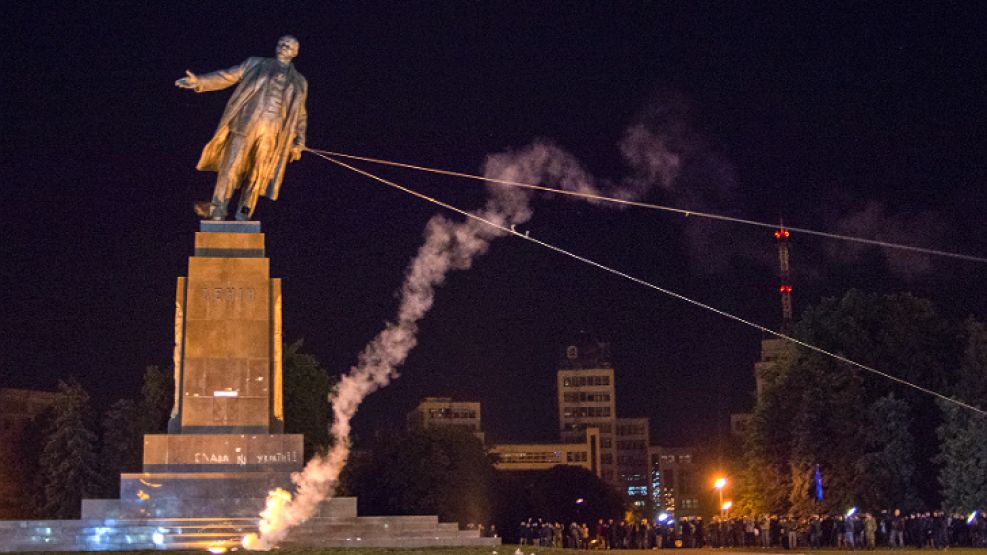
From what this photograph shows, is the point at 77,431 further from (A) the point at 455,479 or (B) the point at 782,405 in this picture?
(B) the point at 782,405

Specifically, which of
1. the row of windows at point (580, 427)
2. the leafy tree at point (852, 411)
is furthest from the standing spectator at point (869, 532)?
the row of windows at point (580, 427)

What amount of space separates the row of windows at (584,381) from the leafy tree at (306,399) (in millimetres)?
122425

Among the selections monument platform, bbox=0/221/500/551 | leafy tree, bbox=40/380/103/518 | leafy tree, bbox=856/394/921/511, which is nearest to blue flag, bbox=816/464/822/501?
leafy tree, bbox=856/394/921/511

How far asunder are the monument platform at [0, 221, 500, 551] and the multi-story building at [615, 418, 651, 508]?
154 m

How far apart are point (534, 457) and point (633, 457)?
20210mm

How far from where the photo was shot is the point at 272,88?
92.9 feet

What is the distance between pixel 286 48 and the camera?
2845 centimetres

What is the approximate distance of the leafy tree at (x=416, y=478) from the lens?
65500mm

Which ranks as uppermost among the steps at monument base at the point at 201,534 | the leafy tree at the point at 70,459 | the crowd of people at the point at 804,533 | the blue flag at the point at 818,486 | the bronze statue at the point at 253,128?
the bronze statue at the point at 253,128

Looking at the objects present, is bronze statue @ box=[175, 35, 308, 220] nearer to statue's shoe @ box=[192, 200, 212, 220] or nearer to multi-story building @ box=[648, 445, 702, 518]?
statue's shoe @ box=[192, 200, 212, 220]

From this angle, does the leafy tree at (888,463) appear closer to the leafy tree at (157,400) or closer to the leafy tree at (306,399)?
the leafy tree at (306,399)

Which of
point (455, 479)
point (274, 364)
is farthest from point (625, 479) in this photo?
point (274, 364)

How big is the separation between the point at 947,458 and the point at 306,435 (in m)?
25.5

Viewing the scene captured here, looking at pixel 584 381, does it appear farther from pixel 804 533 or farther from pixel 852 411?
pixel 804 533
